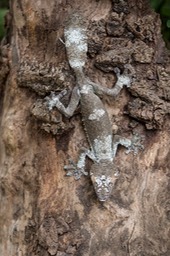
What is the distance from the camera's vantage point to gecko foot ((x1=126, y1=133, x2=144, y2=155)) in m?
4.57

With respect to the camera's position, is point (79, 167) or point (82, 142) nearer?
point (79, 167)

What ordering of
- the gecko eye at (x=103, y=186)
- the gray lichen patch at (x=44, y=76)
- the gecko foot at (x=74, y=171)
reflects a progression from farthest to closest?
the gray lichen patch at (x=44, y=76), the gecko foot at (x=74, y=171), the gecko eye at (x=103, y=186)

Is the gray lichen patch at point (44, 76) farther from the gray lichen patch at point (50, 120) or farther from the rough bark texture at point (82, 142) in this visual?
the gray lichen patch at point (50, 120)

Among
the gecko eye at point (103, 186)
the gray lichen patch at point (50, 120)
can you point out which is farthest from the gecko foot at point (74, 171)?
the gray lichen patch at point (50, 120)

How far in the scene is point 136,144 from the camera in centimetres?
458

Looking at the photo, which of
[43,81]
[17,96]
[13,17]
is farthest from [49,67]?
[13,17]

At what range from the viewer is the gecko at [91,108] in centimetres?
460

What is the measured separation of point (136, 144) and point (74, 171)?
0.61 m

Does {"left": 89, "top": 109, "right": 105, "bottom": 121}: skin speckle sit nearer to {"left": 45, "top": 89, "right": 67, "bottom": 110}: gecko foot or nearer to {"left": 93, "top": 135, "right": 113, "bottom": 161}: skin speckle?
{"left": 93, "top": 135, "right": 113, "bottom": 161}: skin speckle

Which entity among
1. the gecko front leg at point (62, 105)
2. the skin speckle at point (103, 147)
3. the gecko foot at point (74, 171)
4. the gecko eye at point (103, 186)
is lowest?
the gecko eye at point (103, 186)

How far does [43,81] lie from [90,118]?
1.83 ft

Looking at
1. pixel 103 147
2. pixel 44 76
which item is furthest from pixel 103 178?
pixel 44 76

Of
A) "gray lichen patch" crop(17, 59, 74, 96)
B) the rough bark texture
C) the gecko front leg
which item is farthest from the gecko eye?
"gray lichen patch" crop(17, 59, 74, 96)

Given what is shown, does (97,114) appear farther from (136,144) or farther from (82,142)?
(136,144)
